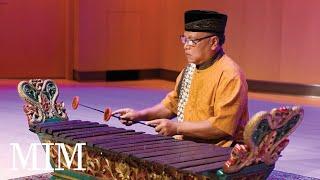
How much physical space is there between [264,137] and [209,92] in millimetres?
707

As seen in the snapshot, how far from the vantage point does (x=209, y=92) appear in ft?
11.0

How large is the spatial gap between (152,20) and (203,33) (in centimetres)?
859

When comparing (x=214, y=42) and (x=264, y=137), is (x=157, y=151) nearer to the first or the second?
(x=264, y=137)

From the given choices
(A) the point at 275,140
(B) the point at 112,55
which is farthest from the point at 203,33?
(B) the point at 112,55

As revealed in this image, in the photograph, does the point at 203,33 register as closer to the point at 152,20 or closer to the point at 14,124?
the point at 14,124

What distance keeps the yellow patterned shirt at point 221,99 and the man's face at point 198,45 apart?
0.08 metres

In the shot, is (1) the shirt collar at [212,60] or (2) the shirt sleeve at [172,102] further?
(2) the shirt sleeve at [172,102]

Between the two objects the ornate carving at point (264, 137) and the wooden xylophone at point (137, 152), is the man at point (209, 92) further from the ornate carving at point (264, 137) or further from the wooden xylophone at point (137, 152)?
the ornate carving at point (264, 137)

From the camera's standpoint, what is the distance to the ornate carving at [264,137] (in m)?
2.59

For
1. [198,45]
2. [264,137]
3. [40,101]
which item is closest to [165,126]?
[198,45]

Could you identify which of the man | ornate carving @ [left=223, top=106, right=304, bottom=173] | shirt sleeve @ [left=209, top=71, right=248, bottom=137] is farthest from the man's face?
ornate carving @ [left=223, top=106, right=304, bottom=173]

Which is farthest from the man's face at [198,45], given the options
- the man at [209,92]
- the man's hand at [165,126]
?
the man's hand at [165,126]

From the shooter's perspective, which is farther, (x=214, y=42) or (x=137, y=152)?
(x=214, y=42)

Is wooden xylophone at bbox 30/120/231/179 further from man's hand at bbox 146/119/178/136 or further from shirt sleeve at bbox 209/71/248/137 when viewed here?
shirt sleeve at bbox 209/71/248/137
